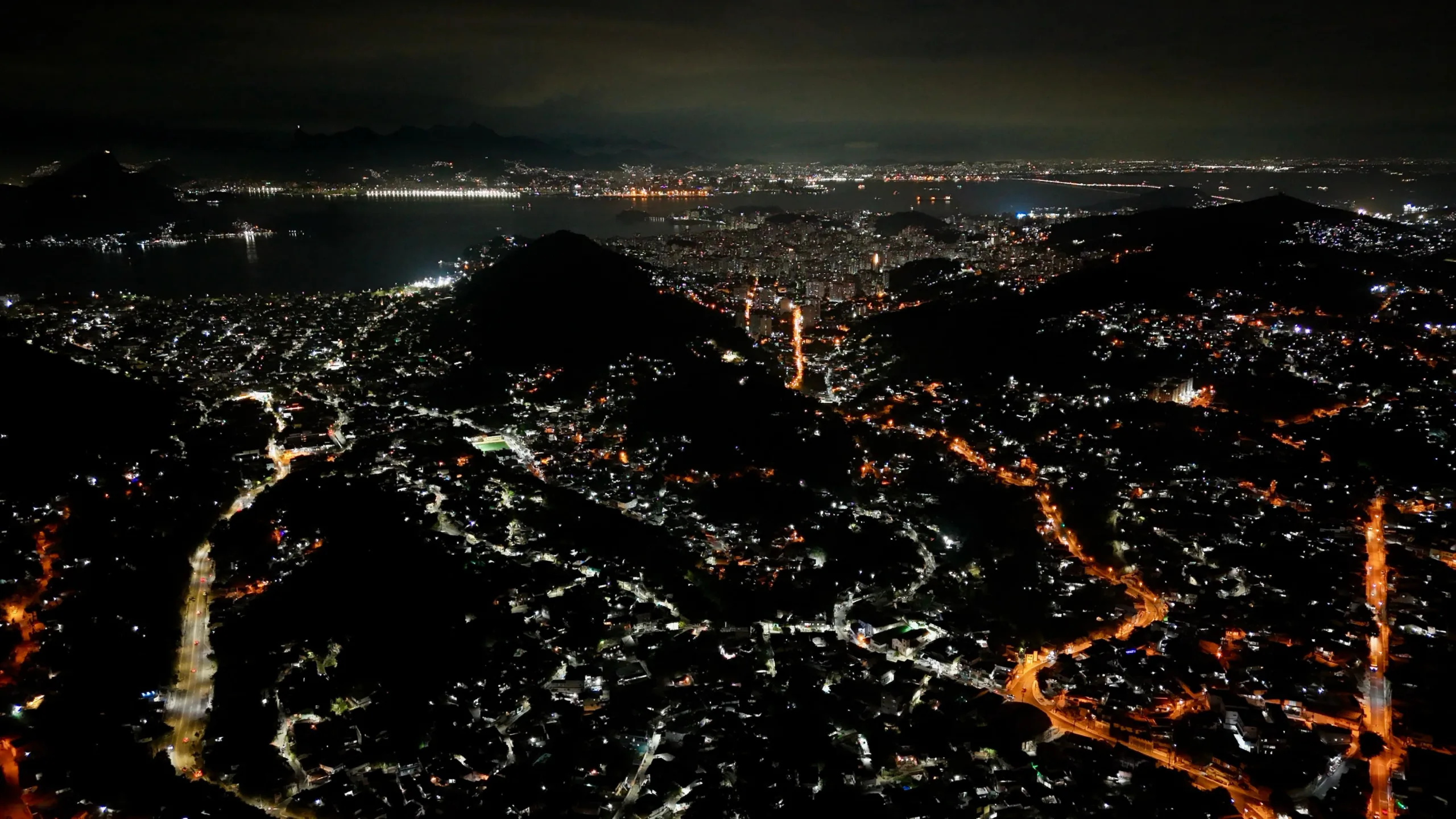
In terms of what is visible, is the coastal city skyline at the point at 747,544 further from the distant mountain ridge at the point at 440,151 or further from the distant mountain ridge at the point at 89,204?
the distant mountain ridge at the point at 440,151

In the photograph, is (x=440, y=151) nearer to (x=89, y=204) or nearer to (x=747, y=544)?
(x=89, y=204)

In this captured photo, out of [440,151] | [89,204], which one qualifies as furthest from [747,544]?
[440,151]

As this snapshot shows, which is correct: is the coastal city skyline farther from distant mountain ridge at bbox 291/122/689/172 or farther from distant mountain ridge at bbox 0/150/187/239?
distant mountain ridge at bbox 291/122/689/172

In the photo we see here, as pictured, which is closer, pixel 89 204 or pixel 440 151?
pixel 89 204

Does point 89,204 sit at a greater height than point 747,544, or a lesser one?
greater

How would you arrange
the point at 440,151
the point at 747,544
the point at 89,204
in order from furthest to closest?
the point at 440,151, the point at 89,204, the point at 747,544

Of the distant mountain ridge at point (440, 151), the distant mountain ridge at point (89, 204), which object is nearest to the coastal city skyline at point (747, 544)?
the distant mountain ridge at point (89, 204)

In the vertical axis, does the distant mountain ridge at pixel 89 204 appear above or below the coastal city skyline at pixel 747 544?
above

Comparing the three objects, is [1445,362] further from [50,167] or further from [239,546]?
[50,167]

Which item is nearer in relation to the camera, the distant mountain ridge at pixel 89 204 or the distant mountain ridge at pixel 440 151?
the distant mountain ridge at pixel 89 204

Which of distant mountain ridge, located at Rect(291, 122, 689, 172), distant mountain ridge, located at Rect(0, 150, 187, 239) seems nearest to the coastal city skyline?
distant mountain ridge, located at Rect(0, 150, 187, 239)

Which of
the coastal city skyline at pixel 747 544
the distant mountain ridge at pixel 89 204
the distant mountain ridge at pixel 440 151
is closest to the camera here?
the coastal city skyline at pixel 747 544
